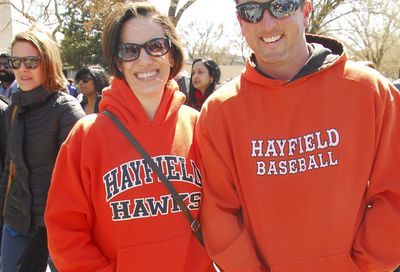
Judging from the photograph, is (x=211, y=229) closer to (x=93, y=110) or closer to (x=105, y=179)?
(x=105, y=179)

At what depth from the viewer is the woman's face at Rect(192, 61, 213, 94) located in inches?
233

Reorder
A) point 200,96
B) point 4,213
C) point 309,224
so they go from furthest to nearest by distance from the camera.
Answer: point 200,96, point 4,213, point 309,224

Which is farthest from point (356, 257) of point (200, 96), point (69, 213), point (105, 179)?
point (200, 96)

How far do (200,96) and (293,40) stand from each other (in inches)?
155

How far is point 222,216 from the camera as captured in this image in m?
2.04

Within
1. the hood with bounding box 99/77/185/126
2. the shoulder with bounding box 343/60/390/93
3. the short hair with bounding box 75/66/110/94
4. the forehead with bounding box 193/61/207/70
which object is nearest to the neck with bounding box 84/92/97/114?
the short hair with bounding box 75/66/110/94

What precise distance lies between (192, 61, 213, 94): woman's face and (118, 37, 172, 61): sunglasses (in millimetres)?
3672

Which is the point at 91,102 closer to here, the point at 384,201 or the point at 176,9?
the point at 384,201

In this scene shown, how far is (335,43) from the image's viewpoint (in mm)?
2219

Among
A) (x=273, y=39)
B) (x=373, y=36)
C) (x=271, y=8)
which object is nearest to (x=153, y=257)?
(x=273, y=39)

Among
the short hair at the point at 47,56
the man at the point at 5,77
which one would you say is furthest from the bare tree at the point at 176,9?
the short hair at the point at 47,56

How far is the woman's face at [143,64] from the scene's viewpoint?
2195 mm

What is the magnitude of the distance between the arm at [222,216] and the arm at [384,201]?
18.8 inches

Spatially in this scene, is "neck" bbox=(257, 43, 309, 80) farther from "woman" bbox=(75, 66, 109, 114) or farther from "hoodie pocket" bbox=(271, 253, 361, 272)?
"woman" bbox=(75, 66, 109, 114)
